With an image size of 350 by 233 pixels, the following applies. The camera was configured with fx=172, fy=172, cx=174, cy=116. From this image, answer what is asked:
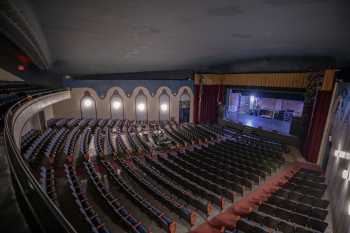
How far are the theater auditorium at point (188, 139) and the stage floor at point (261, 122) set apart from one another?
0.35 m

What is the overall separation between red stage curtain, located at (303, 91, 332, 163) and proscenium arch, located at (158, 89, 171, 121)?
1419 centimetres

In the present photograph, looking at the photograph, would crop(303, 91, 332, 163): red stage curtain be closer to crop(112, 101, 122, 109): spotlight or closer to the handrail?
the handrail

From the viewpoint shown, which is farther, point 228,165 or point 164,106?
point 164,106

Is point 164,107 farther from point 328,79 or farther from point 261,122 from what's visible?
point 328,79

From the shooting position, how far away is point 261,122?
1780cm

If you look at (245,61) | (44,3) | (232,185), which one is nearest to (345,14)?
(232,185)

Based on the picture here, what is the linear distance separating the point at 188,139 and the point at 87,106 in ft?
42.2

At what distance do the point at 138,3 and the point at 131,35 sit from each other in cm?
318

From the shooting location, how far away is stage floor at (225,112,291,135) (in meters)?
15.7

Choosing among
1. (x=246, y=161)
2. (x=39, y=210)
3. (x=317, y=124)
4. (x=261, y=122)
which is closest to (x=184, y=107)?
(x=261, y=122)

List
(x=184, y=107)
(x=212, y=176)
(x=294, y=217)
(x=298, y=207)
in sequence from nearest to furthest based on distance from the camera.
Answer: (x=294, y=217)
(x=298, y=207)
(x=212, y=176)
(x=184, y=107)

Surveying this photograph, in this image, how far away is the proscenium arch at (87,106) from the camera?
64.1 ft

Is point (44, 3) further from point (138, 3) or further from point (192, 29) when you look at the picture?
point (192, 29)

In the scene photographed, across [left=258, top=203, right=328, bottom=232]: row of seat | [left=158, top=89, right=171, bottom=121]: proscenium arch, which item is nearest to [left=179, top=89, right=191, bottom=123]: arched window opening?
[left=158, top=89, right=171, bottom=121]: proscenium arch
